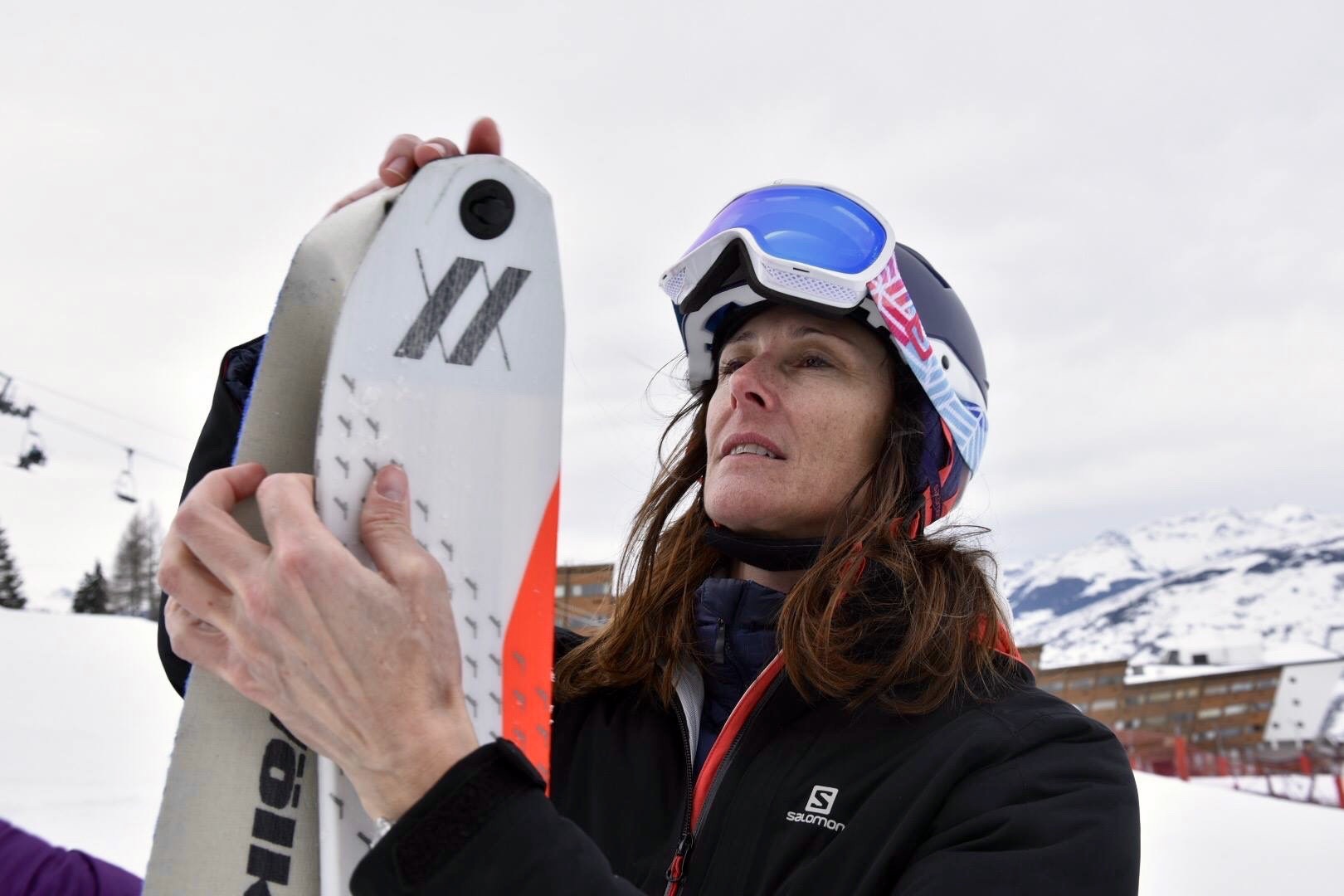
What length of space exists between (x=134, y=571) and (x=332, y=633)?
240 feet

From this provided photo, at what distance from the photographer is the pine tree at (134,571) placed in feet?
206

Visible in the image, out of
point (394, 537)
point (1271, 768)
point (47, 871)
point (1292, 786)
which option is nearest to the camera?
point (394, 537)

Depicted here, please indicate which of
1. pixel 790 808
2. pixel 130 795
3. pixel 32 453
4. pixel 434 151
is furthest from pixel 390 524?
pixel 32 453

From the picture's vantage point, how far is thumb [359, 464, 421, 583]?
3.20 feet

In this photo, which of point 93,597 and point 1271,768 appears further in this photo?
point 93,597

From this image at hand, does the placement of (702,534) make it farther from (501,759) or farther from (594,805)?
(501,759)

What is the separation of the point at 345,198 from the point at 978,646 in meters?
1.33

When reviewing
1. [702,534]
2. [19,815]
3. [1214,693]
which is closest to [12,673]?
[19,815]

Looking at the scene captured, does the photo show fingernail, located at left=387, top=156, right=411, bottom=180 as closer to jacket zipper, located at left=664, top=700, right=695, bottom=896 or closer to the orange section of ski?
the orange section of ski

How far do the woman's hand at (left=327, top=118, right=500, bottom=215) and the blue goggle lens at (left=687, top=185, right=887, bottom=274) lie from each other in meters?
0.95

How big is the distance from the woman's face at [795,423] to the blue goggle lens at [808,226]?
0.46 feet

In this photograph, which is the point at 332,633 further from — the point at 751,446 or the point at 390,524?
the point at 751,446

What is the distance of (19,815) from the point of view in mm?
7176

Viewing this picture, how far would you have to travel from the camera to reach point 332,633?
888 mm
